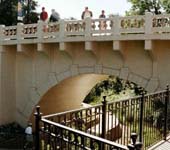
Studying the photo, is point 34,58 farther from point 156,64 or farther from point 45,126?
point 45,126

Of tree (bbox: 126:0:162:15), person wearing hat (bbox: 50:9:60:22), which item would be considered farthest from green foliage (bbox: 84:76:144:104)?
person wearing hat (bbox: 50:9:60:22)

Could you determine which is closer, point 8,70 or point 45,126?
point 45,126

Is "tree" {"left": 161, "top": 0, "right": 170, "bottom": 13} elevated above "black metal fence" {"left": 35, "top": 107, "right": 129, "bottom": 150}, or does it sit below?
above

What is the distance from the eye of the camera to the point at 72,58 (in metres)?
14.3

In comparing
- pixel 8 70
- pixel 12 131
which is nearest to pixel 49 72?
pixel 8 70

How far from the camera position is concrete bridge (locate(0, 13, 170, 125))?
1159 centimetres

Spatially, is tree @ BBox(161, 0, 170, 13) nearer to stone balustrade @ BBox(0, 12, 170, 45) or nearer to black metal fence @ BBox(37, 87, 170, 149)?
stone balustrade @ BBox(0, 12, 170, 45)

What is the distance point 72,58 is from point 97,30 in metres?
2.46

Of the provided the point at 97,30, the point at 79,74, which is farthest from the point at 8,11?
the point at 97,30

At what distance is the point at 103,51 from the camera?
13.2 m

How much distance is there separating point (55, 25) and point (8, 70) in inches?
151

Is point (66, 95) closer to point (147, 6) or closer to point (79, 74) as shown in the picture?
point (79, 74)

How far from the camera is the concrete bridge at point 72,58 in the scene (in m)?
11.6

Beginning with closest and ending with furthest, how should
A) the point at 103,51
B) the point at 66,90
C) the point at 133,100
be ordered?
1. the point at 133,100
2. the point at 103,51
3. the point at 66,90
